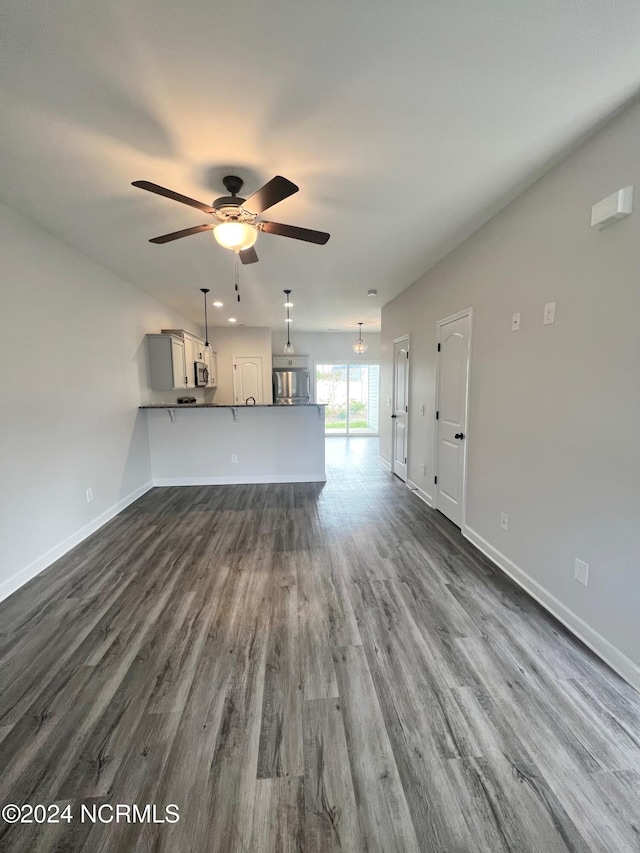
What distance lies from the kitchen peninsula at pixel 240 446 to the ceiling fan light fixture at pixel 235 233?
2.88m

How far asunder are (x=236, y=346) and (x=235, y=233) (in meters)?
5.76

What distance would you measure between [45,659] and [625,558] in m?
3.00

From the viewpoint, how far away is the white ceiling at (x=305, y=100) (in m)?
1.24

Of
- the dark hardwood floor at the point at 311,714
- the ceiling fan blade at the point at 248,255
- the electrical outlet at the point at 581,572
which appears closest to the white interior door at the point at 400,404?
the dark hardwood floor at the point at 311,714

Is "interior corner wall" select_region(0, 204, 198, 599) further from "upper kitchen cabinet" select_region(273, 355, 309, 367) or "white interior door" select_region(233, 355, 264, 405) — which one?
"upper kitchen cabinet" select_region(273, 355, 309, 367)

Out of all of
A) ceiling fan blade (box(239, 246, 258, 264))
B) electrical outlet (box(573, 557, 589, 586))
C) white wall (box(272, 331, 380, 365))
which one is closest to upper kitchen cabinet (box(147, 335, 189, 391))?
ceiling fan blade (box(239, 246, 258, 264))

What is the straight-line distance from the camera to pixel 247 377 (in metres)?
7.81

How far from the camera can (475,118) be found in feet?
5.53

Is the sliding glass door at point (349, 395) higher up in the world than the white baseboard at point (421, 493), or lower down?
higher up

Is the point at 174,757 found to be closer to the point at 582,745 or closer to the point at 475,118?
the point at 582,745

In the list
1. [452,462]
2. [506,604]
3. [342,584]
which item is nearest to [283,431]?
[452,462]

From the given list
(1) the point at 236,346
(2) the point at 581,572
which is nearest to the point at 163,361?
(1) the point at 236,346

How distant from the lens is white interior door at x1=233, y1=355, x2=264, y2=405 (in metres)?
7.76

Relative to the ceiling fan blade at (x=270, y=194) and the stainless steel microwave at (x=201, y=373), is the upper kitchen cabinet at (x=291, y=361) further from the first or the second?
the ceiling fan blade at (x=270, y=194)
